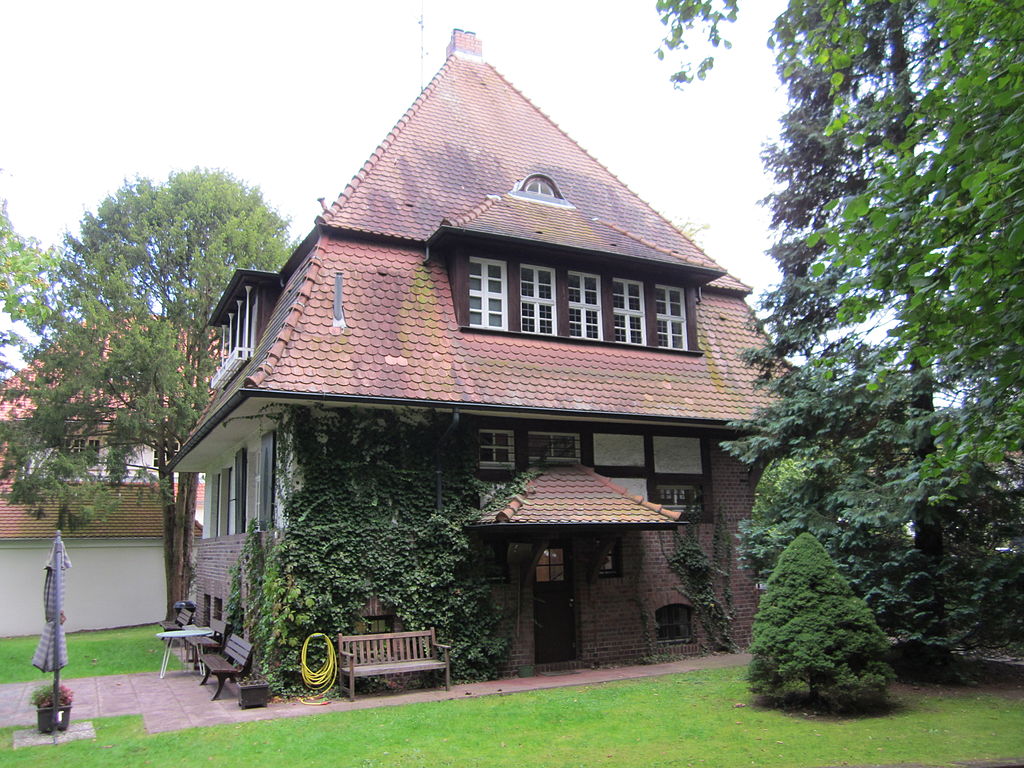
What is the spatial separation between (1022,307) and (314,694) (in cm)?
977

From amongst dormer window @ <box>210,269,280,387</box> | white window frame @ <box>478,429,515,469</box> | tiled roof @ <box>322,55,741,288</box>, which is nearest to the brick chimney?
tiled roof @ <box>322,55,741,288</box>

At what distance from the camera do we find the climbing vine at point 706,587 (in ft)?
48.4

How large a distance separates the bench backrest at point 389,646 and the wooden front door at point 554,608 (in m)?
2.19

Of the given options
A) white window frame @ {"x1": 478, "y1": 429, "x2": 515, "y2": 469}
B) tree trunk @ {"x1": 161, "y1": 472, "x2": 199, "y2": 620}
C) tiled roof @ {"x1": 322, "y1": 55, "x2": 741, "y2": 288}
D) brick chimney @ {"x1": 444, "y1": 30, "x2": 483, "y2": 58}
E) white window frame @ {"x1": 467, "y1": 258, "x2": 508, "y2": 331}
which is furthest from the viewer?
tree trunk @ {"x1": 161, "y1": 472, "x2": 199, "y2": 620}

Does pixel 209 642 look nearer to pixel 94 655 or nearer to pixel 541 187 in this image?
pixel 94 655

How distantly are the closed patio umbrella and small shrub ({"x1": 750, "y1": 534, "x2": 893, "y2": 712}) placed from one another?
27.8ft

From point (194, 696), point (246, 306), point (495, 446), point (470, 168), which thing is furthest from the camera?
point (246, 306)

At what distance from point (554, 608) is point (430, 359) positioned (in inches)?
184

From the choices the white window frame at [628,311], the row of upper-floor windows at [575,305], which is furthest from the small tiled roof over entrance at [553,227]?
the white window frame at [628,311]

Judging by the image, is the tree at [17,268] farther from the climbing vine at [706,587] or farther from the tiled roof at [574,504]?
the climbing vine at [706,587]

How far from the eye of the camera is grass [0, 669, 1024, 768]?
782 cm

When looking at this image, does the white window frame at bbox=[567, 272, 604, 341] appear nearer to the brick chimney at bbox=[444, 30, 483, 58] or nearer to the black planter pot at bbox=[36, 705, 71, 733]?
the brick chimney at bbox=[444, 30, 483, 58]

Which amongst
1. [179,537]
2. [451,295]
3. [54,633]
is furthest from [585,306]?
[179,537]

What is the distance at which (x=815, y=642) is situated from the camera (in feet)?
31.6
